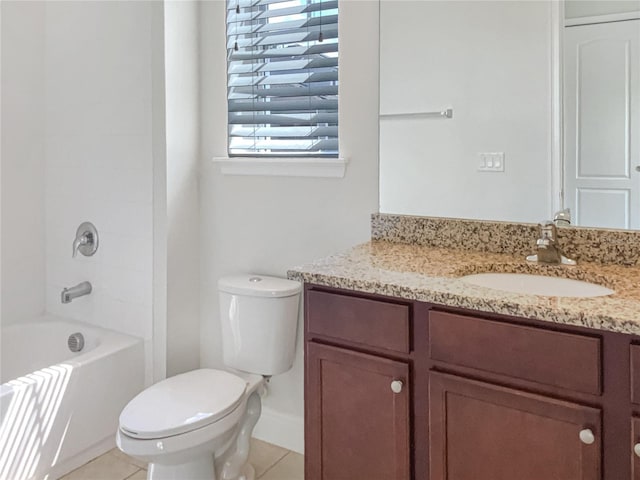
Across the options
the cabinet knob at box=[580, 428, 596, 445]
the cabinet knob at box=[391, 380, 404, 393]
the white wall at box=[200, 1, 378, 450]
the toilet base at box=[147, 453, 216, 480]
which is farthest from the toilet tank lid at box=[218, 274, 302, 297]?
the cabinet knob at box=[580, 428, 596, 445]

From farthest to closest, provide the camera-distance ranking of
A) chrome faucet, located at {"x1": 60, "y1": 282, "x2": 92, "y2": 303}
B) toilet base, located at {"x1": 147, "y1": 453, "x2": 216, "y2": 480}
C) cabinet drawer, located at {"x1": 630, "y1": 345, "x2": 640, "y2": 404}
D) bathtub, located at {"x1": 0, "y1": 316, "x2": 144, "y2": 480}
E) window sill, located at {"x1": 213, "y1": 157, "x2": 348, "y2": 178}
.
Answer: chrome faucet, located at {"x1": 60, "y1": 282, "x2": 92, "y2": 303}, window sill, located at {"x1": 213, "y1": 157, "x2": 348, "y2": 178}, bathtub, located at {"x1": 0, "y1": 316, "x2": 144, "y2": 480}, toilet base, located at {"x1": 147, "y1": 453, "x2": 216, "y2": 480}, cabinet drawer, located at {"x1": 630, "y1": 345, "x2": 640, "y2": 404}

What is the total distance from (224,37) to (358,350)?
61.3 inches

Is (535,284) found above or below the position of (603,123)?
below

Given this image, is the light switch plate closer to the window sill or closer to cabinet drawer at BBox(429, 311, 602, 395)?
the window sill

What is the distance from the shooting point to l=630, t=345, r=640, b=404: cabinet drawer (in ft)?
3.54

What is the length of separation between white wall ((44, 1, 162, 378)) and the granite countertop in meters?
1.11

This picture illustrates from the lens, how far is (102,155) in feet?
8.12

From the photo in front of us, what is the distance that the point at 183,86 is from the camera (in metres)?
2.31

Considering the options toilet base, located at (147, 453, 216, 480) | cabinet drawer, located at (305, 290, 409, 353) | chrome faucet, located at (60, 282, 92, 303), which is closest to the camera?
cabinet drawer, located at (305, 290, 409, 353)

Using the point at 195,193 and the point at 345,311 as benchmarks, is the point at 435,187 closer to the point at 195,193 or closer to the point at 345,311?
the point at 345,311

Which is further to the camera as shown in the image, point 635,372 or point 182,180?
point 182,180

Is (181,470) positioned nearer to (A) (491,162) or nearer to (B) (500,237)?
(B) (500,237)

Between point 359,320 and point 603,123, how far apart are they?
919 mm

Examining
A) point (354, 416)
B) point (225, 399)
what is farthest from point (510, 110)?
point (225, 399)
